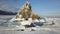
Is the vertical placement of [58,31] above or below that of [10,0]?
below

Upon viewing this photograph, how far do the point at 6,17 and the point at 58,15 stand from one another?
2.09 feet

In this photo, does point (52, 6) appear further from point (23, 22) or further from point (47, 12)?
point (23, 22)

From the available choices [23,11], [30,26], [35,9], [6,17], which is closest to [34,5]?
[35,9]

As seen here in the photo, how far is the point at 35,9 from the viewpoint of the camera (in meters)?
1.54

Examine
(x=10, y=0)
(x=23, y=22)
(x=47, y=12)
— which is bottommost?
(x=23, y=22)

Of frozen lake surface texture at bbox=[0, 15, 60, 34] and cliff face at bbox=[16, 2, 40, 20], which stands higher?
cliff face at bbox=[16, 2, 40, 20]

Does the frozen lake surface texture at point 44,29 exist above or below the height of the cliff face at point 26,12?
below

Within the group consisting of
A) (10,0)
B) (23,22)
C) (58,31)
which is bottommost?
(58,31)

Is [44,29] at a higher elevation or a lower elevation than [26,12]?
lower

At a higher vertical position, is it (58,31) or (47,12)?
(47,12)

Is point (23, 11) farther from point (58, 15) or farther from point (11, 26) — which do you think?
point (58, 15)

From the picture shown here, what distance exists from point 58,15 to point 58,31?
7.7 inches

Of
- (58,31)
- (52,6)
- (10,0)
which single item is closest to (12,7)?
(10,0)

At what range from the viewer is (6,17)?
60.5 inches
